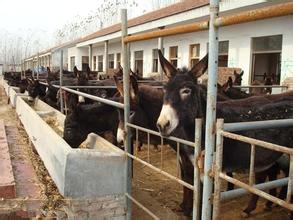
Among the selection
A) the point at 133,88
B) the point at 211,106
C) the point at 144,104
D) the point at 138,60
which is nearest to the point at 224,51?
the point at 138,60

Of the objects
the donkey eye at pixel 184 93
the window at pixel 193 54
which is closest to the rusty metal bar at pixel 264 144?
the donkey eye at pixel 184 93

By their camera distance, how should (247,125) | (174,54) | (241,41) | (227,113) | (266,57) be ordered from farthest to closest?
(174,54) → (266,57) → (241,41) → (227,113) → (247,125)

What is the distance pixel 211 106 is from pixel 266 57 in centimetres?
1180

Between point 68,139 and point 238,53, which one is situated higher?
point 238,53

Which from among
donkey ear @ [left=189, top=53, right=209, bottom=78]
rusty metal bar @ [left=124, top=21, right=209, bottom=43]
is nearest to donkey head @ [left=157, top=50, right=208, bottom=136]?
donkey ear @ [left=189, top=53, right=209, bottom=78]

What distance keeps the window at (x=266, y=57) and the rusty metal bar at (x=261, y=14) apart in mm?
9587

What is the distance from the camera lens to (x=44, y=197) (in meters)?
4.25

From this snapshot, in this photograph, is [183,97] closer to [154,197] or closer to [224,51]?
[154,197]

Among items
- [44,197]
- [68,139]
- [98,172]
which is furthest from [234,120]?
[68,139]

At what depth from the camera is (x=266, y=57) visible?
13.5m

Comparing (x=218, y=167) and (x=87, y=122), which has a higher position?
(x=218, y=167)

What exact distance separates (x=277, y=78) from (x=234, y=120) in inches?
345

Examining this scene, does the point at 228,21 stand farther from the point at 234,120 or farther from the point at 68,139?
the point at 68,139

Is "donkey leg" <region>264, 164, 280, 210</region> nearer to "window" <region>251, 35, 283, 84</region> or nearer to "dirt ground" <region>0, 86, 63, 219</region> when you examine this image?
"dirt ground" <region>0, 86, 63, 219</region>
